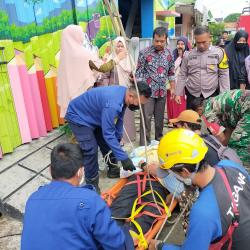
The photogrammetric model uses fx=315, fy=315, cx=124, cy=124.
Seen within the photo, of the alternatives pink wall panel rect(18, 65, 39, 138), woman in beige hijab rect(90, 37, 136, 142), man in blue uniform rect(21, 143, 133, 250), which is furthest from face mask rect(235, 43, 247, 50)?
man in blue uniform rect(21, 143, 133, 250)

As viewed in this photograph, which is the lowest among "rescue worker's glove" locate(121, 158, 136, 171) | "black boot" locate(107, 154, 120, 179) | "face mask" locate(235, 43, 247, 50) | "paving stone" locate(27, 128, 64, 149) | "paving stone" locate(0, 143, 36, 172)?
"black boot" locate(107, 154, 120, 179)

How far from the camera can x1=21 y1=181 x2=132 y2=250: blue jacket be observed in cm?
152

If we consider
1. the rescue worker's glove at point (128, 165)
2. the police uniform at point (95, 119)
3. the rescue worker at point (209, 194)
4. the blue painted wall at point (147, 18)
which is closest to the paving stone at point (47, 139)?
the police uniform at point (95, 119)

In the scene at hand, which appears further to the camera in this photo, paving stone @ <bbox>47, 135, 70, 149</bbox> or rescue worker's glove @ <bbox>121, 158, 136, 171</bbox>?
paving stone @ <bbox>47, 135, 70, 149</bbox>

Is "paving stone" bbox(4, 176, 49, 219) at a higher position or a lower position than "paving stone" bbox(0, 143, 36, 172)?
lower

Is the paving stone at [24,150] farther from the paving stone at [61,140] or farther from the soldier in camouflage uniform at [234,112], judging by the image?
the soldier in camouflage uniform at [234,112]

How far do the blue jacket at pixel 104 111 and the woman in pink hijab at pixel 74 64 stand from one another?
935mm

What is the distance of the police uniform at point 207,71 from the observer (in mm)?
4188

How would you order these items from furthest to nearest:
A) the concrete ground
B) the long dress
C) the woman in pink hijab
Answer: the long dress < the woman in pink hijab < the concrete ground

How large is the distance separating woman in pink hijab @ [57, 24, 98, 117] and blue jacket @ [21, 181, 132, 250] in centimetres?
289

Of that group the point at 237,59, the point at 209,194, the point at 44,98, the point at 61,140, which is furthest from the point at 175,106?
the point at 209,194

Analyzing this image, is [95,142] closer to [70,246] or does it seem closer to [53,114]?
[53,114]

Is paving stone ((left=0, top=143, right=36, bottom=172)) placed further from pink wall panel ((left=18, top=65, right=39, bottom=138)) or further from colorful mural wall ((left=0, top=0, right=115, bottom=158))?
pink wall panel ((left=18, top=65, right=39, bottom=138))

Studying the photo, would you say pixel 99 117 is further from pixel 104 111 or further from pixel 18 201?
pixel 18 201
